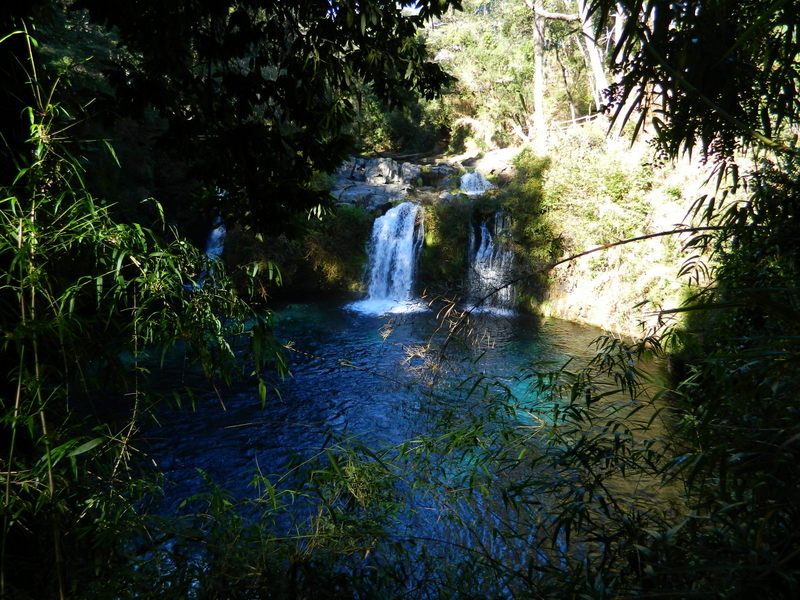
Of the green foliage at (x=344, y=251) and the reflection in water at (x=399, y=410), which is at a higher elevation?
the green foliage at (x=344, y=251)

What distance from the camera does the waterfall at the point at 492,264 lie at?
42.8 ft

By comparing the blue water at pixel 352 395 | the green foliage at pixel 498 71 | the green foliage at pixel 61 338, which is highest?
the green foliage at pixel 498 71

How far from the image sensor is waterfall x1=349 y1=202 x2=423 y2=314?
46.2 feet

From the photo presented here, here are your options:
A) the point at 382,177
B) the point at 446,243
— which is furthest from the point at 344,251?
the point at 382,177

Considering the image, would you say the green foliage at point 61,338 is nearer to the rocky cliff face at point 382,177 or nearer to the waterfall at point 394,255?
the waterfall at point 394,255

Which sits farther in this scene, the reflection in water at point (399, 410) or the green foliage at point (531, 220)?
the green foliage at point (531, 220)

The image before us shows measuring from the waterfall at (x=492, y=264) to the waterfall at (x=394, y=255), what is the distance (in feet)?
5.87

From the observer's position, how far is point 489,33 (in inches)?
815

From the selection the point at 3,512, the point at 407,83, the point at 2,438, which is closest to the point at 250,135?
the point at 407,83

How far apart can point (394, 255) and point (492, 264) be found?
299 cm

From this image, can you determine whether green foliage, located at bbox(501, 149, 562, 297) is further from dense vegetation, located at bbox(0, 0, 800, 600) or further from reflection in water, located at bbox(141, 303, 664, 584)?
dense vegetation, located at bbox(0, 0, 800, 600)

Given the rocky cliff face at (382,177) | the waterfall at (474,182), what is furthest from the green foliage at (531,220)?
the rocky cliff face at (382,177)

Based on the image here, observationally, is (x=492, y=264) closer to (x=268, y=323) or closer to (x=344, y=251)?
(x=344, y=251)

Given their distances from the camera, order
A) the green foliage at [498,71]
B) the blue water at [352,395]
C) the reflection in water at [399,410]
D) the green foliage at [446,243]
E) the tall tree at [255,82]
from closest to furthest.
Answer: the tall tree at [255,82] < the reflection in water at [399,410] < the blue water at [352,395] < the green foliage at [446,243] < the green foliage at [498,71]
